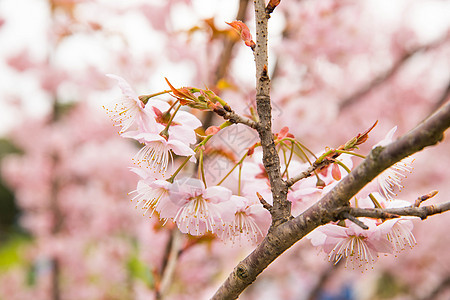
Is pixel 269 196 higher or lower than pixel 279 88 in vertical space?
lower

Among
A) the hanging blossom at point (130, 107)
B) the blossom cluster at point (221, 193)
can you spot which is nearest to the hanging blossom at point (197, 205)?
the blossom cluster at point (221, 193)

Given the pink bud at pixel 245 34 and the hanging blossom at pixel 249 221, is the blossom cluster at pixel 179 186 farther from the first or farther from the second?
the pink bud at pixel 245 34

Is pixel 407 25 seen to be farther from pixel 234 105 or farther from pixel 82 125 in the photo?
pixel 82 125

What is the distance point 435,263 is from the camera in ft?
11.1

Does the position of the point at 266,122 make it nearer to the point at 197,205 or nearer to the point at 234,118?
the point at 234,118

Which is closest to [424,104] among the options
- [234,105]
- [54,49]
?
[234,105]

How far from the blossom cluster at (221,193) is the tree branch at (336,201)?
0.18ft

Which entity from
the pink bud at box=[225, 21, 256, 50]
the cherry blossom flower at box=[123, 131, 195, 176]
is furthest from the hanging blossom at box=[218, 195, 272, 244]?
the pink bud at box=[225, 21, 256, 50]

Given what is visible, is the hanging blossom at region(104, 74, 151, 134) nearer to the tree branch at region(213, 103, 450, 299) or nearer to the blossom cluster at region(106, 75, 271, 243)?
the blossom cluster at region(106, 75, 271, 243)

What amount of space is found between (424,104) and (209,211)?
148 inches

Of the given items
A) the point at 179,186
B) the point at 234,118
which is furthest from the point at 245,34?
the point at 179,186

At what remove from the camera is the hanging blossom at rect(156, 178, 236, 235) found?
1.72ft

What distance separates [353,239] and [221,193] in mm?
203

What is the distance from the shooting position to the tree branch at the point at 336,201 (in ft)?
1.22
